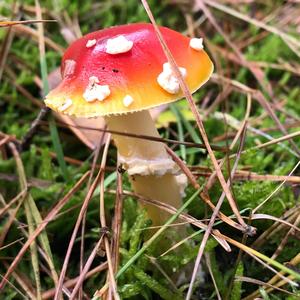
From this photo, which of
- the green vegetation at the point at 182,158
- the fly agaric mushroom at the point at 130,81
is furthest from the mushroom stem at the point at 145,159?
the green vegetation at the point at 182,158

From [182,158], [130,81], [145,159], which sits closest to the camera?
[130,81]

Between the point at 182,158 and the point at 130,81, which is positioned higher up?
the point at 130,81

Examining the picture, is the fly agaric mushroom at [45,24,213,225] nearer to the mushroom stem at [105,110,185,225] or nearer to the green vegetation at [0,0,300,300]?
the mushroom stem at [105,110,185,225]

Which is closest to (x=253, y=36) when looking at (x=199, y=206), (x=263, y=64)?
(x=263, y=64)

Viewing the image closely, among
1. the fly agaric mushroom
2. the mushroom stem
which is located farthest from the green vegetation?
the fly agaric mushroom

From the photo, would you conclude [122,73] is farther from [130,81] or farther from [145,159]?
[145,159]

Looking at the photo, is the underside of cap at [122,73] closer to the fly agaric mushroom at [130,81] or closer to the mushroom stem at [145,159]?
the fly agaric mushroom at [130,81]

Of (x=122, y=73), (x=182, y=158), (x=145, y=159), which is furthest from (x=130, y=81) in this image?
(x=182, y=158)
